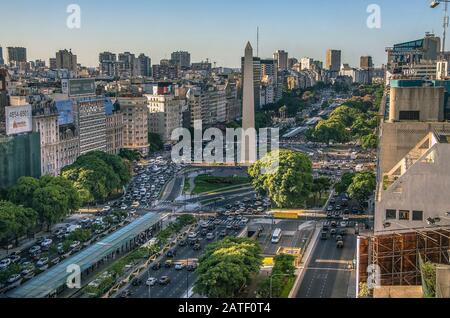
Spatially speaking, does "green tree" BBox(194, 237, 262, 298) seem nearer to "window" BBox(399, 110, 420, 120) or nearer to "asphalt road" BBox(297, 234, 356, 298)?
"asphalt road" BBox(297, 234, 356, 298)

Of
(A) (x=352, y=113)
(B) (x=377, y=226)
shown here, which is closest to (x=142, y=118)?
(A) (x=352, y=113)

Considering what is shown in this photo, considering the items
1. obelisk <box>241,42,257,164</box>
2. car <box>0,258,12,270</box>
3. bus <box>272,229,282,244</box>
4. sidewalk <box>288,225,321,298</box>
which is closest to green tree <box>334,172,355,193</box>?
sidewalk <box>288,225,321,298</box>

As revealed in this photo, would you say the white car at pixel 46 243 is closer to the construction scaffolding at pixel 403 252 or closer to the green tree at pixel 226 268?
the green tree at pixel 226 268

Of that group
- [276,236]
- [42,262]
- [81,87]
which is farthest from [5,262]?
[81,87]

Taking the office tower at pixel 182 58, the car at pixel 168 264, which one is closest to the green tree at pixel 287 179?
the car at pixel 168 264

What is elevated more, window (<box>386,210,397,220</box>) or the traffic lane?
window (<box>386,210,397,220</box>)

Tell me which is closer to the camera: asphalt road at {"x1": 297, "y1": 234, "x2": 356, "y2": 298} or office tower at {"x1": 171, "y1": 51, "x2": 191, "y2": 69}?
asphalt road at {"x1": 297, "y1": 234, "x2": 356, "y2": 298}
